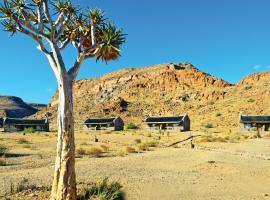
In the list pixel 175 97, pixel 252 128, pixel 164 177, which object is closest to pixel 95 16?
pixel 164 177

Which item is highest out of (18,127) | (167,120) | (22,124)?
(22,124)

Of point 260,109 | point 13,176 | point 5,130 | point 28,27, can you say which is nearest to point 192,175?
point 13,176

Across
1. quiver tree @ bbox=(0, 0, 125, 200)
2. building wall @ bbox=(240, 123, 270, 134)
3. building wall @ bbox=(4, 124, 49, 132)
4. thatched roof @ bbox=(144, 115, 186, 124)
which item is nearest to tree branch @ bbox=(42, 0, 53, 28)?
quiver tree @ bbox=(0, 0, 125, 200)

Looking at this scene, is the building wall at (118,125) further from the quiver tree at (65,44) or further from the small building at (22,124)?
the quiver tree at (65,44)

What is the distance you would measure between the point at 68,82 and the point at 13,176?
779 cm

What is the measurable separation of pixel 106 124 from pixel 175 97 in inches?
1711

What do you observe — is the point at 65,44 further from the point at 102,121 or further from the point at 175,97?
the point at 175,97

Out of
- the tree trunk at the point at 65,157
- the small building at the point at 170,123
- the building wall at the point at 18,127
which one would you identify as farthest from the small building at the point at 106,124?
the tree trunk at the point at 65,157

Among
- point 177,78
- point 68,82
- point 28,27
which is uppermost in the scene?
point 177,78

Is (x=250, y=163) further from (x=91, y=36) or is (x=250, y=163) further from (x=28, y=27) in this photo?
(x=28, y=27)

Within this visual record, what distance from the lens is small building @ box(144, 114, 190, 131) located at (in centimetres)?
7419

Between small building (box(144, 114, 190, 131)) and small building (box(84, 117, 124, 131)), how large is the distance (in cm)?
634

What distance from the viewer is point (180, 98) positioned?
11838 cm

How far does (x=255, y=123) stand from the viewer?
66.9 m
